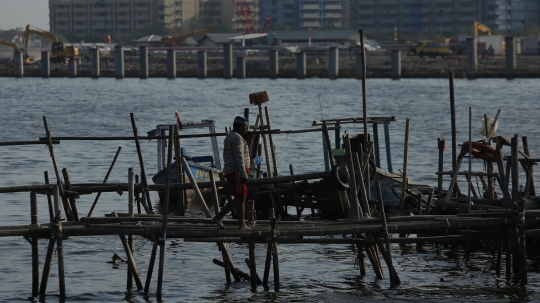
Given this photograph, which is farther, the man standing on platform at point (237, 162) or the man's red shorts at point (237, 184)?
the man's red shorts at point (237, 184)

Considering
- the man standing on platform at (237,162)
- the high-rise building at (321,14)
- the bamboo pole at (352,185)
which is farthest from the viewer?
the high-rise building at (321,14)

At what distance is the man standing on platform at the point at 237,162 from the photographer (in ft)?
43.4

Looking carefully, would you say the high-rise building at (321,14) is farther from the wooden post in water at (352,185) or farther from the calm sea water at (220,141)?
the wooden post in water at (352,185)

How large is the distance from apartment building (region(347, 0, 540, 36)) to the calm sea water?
281ft

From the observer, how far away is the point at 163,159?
23.1 m

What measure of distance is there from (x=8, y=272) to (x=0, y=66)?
99124 millimetres

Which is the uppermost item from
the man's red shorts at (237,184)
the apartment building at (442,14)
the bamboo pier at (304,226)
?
the apartment building at (442,14)

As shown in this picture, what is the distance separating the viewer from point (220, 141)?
131ft

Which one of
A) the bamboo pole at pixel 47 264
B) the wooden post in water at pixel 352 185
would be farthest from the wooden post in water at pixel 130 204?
the wooden post in water at pixel 352 185

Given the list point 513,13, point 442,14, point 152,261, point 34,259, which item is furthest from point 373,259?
point 513,13

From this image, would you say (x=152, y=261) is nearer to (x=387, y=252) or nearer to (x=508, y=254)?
(x=387, y=252)

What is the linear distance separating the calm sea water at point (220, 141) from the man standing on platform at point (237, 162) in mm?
1761

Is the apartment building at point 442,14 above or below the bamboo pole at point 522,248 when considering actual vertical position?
above

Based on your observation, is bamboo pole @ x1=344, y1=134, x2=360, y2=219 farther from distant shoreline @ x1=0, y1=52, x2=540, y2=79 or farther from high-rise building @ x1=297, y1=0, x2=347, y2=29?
high-rise building @ x1=297, y1=0, x2=347, y2=29
